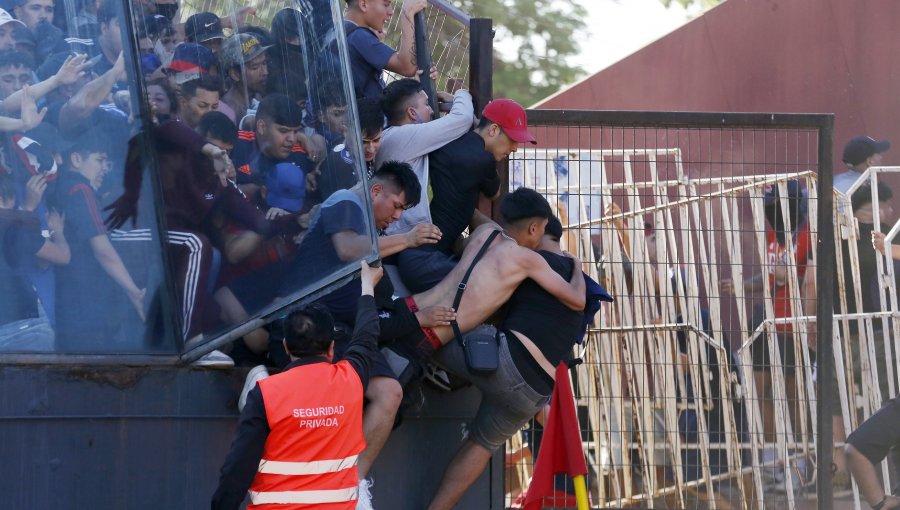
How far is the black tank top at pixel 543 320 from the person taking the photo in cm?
603

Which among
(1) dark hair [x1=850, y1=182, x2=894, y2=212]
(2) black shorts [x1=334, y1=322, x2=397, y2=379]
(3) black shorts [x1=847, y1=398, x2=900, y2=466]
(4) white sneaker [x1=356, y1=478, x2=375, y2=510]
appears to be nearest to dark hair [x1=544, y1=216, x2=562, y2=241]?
(2) black shorts [x1=334, y1=322, x2=397, y2=379]

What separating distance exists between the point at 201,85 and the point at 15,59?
80 centimetres

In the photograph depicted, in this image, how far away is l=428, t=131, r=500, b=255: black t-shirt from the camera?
249 inches

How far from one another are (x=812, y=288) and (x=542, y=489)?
2465 mm

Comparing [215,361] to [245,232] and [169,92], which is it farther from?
[169,92]

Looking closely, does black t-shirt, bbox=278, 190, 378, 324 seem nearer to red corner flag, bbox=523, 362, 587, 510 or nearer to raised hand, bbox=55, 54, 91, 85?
raised hand, bbox=55, 54, 91, 85

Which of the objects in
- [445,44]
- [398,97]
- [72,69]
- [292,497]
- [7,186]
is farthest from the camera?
[445,44]

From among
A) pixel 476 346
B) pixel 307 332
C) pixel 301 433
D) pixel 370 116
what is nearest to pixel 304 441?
pixel 301 433

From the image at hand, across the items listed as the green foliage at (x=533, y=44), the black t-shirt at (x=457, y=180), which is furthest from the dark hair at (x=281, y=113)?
the green foliage at (x=533, y=44)

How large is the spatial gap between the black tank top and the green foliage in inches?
745

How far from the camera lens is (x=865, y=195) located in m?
8.96

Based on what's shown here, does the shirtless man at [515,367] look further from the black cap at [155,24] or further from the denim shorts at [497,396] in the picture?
the black cap at [155,24]

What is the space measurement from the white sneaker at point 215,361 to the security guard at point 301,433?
827 millimetres

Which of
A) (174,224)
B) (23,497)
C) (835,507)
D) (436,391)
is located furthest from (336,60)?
(835,507)
